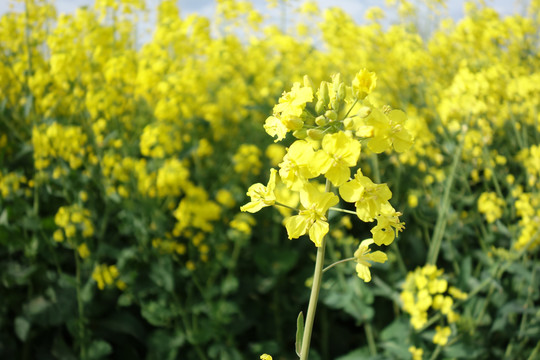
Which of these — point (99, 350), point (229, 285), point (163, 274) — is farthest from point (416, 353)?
point (99, 350)

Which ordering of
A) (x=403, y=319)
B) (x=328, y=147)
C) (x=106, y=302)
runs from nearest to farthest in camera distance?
(x=328, y=147) < (x=403, y=319) < (x=106, y=302)

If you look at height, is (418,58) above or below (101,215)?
above

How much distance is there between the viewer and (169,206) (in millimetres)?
3523

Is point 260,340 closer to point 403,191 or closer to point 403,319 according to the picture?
point 403,319

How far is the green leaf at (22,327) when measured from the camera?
302 cm

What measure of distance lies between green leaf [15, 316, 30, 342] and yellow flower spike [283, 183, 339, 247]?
104 inches

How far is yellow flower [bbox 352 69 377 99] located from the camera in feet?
3.55

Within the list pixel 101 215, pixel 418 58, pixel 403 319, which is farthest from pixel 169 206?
pixel 418 58

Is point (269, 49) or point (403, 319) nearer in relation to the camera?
point (403, 319)

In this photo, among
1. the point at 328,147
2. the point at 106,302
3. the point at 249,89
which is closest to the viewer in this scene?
the point at 328,147

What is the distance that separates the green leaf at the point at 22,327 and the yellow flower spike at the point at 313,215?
2.63m

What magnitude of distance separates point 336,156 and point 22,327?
2.84 m

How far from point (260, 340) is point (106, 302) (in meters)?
1.13

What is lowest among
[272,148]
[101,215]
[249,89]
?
[101,215]
